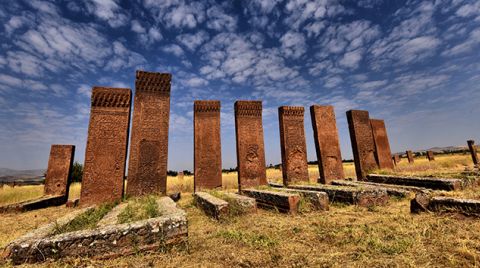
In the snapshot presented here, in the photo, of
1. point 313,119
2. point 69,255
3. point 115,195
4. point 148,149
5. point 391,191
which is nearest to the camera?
point 69,255

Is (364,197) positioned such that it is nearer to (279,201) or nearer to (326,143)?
(279,201)

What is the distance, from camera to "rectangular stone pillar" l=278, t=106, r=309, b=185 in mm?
8023

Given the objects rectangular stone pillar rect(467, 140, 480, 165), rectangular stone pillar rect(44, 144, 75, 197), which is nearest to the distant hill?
rectangular stone pillar rect(44, 144, 75, 197)

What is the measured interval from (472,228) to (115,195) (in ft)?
22.8

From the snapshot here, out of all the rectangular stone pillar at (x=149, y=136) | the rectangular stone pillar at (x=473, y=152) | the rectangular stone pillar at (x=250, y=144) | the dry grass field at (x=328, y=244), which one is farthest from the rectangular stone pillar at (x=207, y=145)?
the rectangular stone pillar at (x=473, y=152)

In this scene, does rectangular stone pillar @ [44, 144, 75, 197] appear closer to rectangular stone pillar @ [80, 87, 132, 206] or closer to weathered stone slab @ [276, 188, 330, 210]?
rectangular stone pillar @ [80, 87, 132, 206]

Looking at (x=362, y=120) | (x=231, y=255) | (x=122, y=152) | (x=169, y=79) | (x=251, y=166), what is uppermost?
(x=169, y=79)

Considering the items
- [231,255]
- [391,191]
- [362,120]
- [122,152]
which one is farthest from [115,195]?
[362,120]

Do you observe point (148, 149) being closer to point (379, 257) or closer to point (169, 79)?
point (169, 79)

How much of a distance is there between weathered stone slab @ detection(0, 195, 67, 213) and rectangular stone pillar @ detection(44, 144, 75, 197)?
0.57m

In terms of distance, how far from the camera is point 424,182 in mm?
5992

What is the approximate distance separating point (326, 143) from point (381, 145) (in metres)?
2.66

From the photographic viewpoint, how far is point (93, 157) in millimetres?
6230

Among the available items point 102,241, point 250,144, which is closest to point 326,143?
point 250,144
